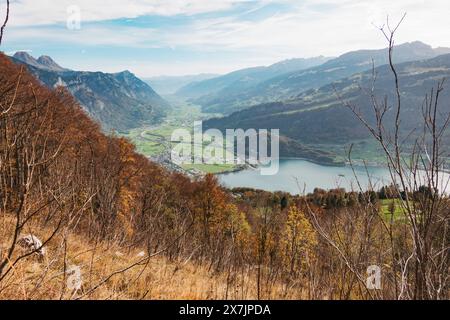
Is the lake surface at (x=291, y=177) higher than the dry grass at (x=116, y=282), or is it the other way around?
the dry grass at (x=116, y=282)

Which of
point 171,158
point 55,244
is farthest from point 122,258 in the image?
point 171,158

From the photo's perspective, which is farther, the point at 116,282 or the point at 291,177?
the point at 291,177

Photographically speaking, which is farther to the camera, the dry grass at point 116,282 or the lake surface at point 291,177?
the lake surface at point 291,177

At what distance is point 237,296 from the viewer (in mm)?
3643

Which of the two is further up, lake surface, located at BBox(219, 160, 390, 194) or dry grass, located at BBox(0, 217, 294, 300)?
dry grass, located at BBox(0, 217, 294, 300)

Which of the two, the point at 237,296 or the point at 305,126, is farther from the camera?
the point at 305,126

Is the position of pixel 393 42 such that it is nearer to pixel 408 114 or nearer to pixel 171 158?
pixel 171 158

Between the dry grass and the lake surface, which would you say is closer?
the dry grass

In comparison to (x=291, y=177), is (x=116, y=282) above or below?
above

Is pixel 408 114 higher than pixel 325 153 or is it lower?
higher
